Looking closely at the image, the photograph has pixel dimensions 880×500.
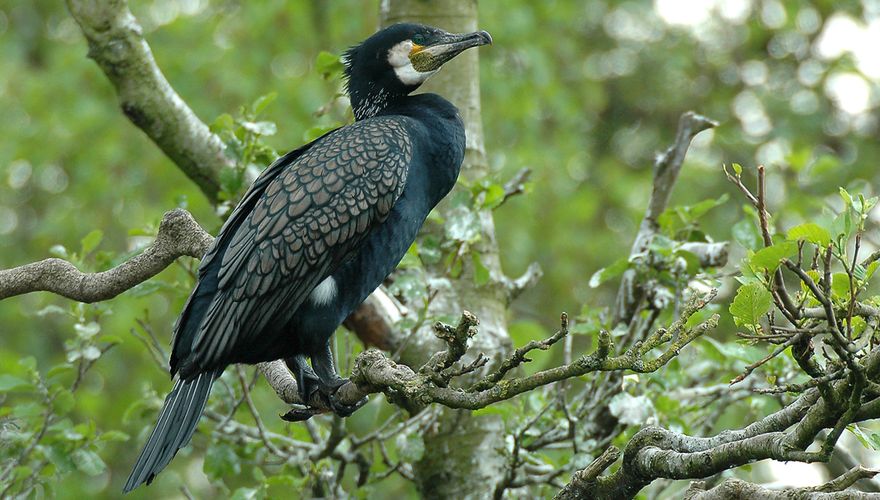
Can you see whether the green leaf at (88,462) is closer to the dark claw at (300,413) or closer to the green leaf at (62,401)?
the green leaf at (62,401)

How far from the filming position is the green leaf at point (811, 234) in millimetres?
2664

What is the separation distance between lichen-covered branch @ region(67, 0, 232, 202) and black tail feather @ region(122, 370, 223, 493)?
1341 mm

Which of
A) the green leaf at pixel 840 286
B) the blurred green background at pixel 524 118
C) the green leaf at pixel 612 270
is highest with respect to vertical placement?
the blurred green background at pixel 524 118

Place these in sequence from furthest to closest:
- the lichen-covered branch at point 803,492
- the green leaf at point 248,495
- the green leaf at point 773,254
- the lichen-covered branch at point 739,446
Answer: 1. the green leaf at point 248,495
2. the green leaf at point 773,254
3. the lichen-covered branch at point 739,446
4. the lichen-covered branch at point 803,492

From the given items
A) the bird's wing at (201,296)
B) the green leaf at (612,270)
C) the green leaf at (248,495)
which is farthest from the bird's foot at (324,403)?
the green leaf at (612,270)

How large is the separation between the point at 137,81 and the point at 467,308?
1822 millimetres

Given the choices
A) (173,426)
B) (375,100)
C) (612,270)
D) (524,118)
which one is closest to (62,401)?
(173,426)

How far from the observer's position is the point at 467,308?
16.8ft

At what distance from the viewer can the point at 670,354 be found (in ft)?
7.91

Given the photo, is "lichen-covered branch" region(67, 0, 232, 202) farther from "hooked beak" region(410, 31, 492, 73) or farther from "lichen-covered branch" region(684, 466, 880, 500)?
"lichen-covered branch" region(684, 466, 880, 500)

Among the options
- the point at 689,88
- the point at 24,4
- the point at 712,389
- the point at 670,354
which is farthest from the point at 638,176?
the point at 670,354

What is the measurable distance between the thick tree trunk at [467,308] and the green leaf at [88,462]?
4.67 ft

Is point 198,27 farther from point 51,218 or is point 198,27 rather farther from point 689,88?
point 689,88

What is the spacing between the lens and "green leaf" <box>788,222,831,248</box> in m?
2.66
